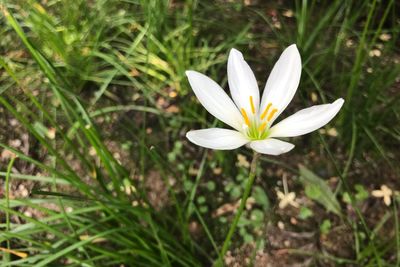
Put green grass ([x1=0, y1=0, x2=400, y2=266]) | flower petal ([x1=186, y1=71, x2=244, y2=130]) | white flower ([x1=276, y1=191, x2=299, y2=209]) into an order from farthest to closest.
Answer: white flower ([x1=276, y1=191, x2=299, y2=209])
green grass ([x1=0, y1=0, x2=400, y2=266])
flower petal ([x1=186, y1=71, x2=244, y2=130])

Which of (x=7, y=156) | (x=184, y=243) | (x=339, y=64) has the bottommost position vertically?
(x=184, y=243)

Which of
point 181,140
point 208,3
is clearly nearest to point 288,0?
point 208,3

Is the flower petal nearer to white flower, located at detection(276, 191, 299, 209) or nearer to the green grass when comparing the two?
the green grass

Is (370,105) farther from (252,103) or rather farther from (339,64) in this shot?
(252,103)

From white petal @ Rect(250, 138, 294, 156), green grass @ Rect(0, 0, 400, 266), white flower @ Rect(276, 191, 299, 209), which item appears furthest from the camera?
white flower @ Rect(276, 191, 299, 209)

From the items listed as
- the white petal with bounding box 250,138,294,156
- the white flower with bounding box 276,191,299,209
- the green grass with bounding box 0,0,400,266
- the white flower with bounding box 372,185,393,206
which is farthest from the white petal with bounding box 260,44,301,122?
the white flower with bounding box 372,185,393,206

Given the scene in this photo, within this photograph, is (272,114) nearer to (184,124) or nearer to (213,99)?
(213,99)
